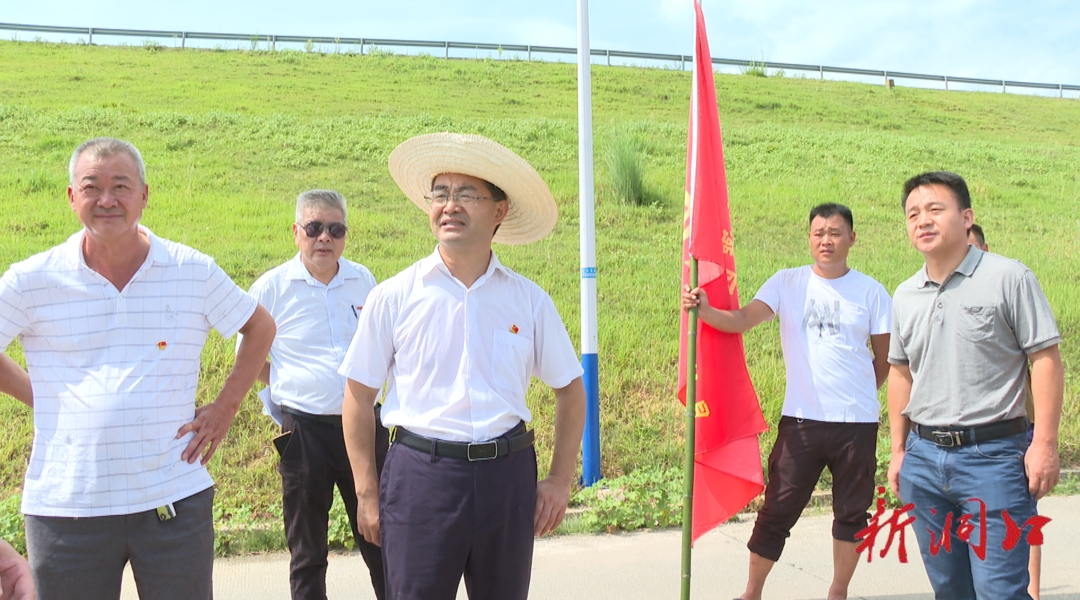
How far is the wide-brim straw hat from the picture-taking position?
3074mm

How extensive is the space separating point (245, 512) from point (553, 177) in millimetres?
10162

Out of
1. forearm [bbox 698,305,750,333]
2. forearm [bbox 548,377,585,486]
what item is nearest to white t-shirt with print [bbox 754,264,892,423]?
forearm [bbox 698,305,750,333]

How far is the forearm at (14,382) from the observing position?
123 inches

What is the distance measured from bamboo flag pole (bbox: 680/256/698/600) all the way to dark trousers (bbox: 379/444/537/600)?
107cm

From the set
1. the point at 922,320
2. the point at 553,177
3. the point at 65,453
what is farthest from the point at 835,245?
the point at 553,177

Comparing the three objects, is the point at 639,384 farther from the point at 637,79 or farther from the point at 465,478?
the point at 637,79

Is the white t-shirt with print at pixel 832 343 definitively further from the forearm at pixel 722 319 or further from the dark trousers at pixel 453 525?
the dark trousers at pixel 453 525

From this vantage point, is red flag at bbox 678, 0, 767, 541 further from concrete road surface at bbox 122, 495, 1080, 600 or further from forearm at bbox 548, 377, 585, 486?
forearm at bbox 548, 377, 585, 486

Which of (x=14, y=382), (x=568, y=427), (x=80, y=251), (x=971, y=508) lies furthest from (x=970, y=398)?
(x=14, y=382)

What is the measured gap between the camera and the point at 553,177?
15.0 meters

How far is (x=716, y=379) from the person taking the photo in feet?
14.5

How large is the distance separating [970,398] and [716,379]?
124cm

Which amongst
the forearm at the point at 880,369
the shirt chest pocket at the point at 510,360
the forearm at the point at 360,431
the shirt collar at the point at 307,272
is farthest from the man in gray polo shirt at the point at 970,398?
the shirt collar at the point at 307,272

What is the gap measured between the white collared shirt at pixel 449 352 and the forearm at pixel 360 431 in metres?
0.05
